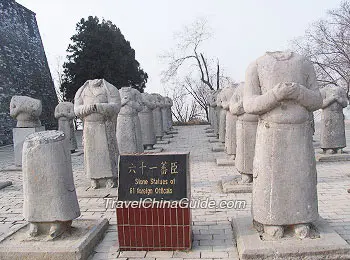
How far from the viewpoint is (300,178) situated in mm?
3895

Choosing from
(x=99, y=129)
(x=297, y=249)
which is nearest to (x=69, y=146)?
(x=99, y=129)

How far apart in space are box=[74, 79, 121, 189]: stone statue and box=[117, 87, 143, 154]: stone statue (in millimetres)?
1539

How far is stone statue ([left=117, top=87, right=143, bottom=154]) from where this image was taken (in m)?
8.66

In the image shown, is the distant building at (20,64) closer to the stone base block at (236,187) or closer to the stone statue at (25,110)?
the stone statue at (25,110)

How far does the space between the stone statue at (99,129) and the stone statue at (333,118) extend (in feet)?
18.0

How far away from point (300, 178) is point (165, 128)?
50.7ft

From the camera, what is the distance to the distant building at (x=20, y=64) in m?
18.5

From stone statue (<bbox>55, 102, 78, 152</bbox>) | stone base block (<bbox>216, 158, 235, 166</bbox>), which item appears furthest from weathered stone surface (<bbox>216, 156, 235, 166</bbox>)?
stone statue (<bbox>55, 102, 78, 152</bbox>)

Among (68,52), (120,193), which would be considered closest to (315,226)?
(120,193)

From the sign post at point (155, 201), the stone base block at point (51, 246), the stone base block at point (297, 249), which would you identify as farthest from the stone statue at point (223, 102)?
the stone base block at point (51, 246)

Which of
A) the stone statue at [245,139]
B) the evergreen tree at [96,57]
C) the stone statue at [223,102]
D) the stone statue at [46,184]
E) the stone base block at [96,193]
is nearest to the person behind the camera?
the stone statue at [46,184]

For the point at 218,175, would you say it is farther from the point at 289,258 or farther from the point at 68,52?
the point at 68,52

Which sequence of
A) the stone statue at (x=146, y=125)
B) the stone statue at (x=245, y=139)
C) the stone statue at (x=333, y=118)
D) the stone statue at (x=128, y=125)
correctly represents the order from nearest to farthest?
1. the stone statue at (x=245, y=139)
2. the stone statue at (x=128, y=125)
3. the stone statue at (x=333, y=118)
4. the stone statue at (x=146, y=125)

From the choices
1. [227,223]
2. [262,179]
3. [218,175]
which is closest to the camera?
[262,179]
